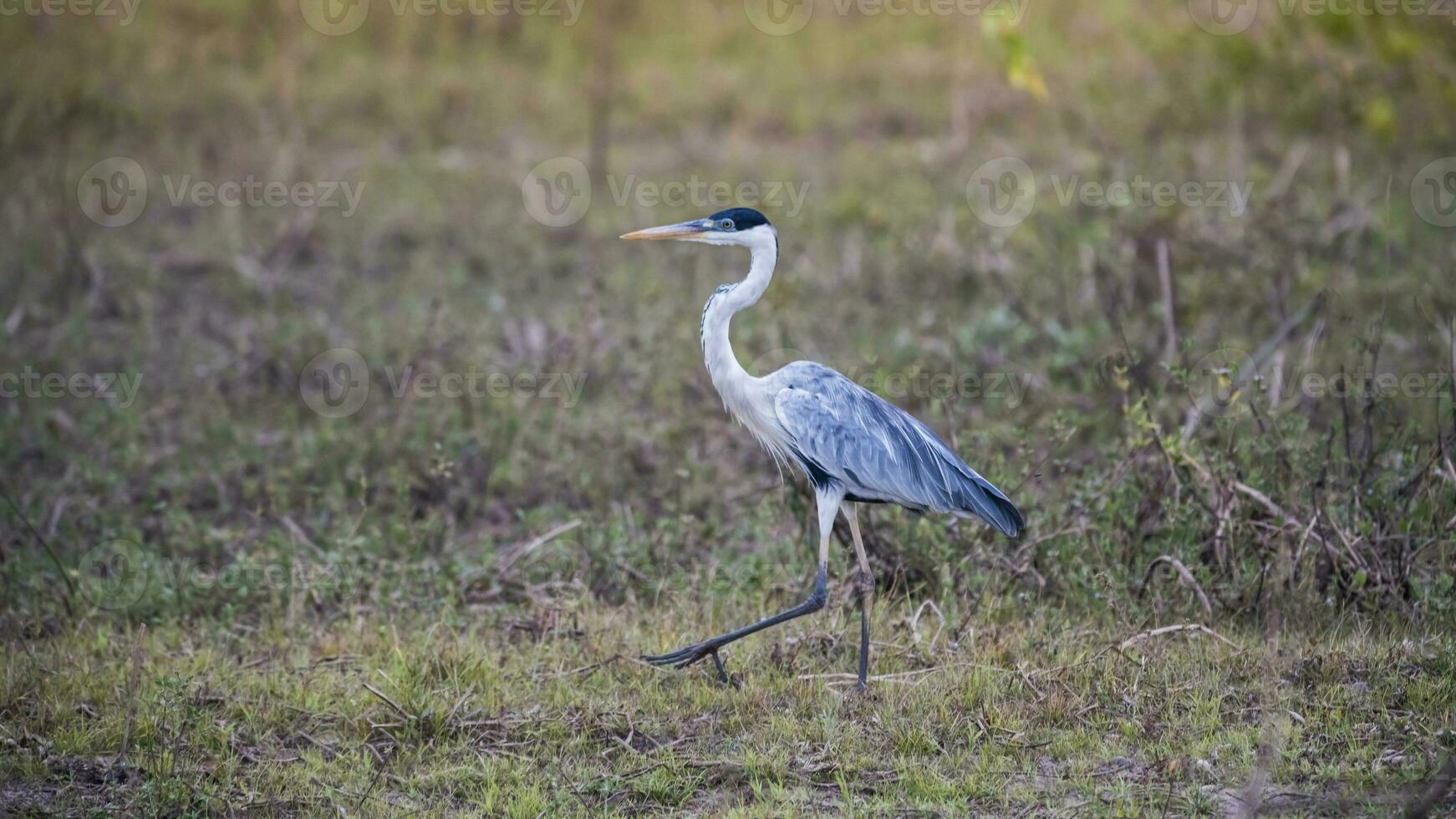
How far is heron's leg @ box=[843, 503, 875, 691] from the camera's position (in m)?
4.87

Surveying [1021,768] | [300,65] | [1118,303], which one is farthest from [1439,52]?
[300,65]

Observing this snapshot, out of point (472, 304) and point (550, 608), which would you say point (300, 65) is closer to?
point (472, 304)

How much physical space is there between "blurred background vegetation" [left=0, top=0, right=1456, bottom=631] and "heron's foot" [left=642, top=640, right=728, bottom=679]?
0.73 m

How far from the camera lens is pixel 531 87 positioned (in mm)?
13312

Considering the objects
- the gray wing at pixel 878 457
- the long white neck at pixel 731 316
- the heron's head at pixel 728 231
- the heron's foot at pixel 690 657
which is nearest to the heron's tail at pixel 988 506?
the gray wing at pixel 878 457

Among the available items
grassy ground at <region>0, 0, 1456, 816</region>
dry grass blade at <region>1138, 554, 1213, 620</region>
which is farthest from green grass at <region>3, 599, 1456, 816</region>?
dry grass blade at <region>1138, 554, 1213, 620</region>

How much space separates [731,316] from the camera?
5145 mm

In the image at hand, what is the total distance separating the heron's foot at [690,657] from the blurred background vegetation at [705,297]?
0.73 meters

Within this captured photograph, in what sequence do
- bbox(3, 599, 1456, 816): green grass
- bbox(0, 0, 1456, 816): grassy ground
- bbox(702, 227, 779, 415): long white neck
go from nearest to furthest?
1. bbox(3, 599, 1456, 816): green grass
2. bbox(0, 0, 1456, 816): grassy ground
3. bbox(702, 227, 779, 415): long white neck

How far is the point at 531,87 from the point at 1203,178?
636 cm

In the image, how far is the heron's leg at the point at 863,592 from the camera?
4.87 m

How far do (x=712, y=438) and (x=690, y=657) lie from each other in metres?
2.23

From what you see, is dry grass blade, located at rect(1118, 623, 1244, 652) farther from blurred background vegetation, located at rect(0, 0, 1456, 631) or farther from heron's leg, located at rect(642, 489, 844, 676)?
heron's leg, located at rect(642, 489, 844, 676)

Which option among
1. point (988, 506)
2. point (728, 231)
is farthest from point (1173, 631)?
point (728, 231)
